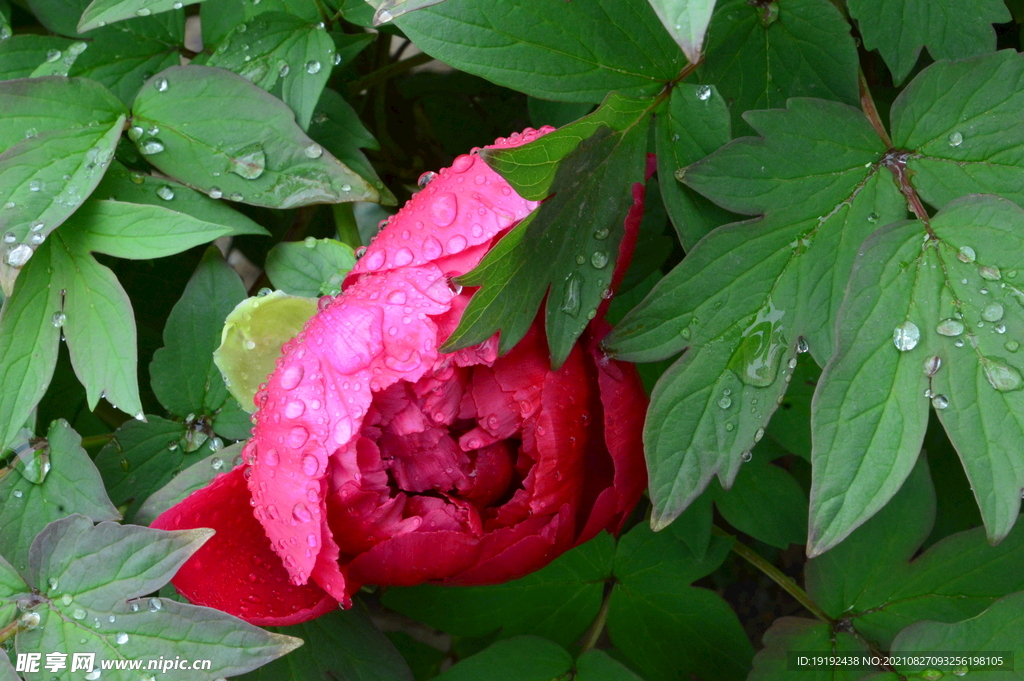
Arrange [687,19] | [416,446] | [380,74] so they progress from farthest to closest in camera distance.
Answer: [380,74] < [416,446] < [687,19]

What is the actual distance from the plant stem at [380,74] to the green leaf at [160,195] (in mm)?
266

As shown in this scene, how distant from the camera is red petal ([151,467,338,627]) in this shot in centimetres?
57

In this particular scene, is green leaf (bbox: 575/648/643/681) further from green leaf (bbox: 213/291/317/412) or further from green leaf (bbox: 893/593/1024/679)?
green leaf (bbox: 213/291/317/412)

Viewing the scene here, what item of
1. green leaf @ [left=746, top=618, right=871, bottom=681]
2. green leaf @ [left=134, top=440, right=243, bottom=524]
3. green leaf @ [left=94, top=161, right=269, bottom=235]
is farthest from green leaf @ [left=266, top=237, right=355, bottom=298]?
green leaf @ [left=746, top=618, right=871, bottom=681]

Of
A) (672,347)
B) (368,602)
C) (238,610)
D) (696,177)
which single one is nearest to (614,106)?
(696,177)

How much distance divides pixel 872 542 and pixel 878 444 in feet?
0.89

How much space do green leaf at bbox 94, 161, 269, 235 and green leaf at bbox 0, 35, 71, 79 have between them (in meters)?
0.15

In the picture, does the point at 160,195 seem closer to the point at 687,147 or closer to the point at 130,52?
the point at 130,52

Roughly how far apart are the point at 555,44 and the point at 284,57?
0.26m

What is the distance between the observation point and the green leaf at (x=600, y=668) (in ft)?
2.22

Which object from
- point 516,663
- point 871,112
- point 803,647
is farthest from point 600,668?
point 871,112

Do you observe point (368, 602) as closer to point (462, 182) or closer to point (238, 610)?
point (238, 610)

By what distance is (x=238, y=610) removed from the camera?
583mm

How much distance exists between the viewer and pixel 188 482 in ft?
2.26
